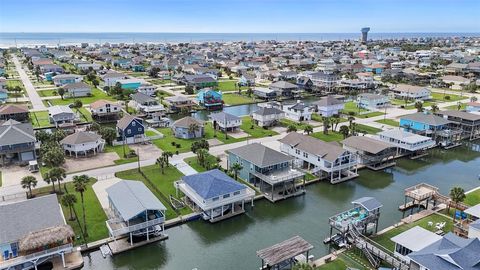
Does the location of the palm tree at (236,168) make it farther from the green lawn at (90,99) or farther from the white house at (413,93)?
the white house at (413,93)

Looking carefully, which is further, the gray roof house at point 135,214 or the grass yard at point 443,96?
the grass yard at point 443,96

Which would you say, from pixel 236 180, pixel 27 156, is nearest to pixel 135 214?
→ pixel 236 180

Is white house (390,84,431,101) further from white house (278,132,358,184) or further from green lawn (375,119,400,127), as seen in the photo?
white house (278,132,358,184)

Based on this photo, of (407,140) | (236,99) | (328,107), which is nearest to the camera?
(407,140)

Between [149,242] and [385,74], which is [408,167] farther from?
[385,74]

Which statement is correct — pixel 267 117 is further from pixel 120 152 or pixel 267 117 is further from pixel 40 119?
pixel 40 119

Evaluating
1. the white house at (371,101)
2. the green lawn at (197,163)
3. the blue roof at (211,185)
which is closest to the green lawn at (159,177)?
the green lawn at (197,163)

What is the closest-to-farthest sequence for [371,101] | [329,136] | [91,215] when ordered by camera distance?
[91,215] → [329,136] → [371,101]

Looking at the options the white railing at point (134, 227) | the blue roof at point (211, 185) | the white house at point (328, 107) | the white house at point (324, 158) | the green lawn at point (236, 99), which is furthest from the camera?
the green lawn at point (236, 99)
